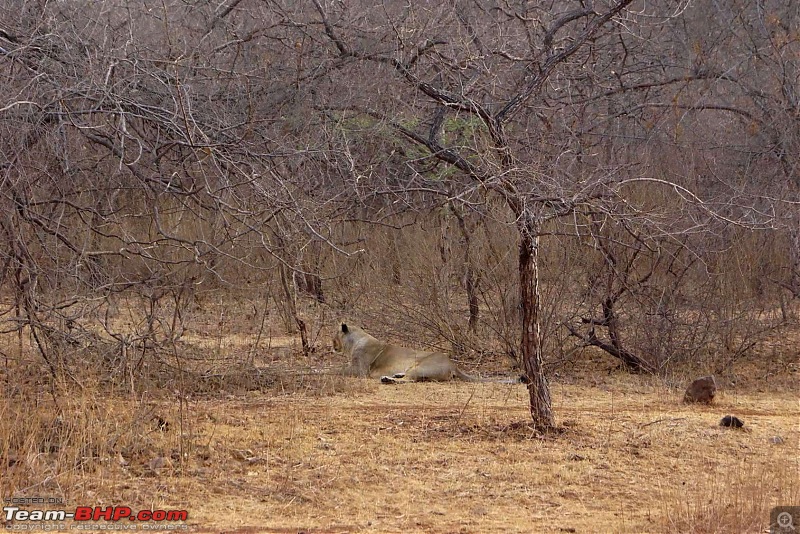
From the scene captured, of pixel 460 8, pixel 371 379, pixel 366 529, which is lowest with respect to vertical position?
pixel 366 529

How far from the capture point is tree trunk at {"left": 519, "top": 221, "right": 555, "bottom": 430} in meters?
7.88

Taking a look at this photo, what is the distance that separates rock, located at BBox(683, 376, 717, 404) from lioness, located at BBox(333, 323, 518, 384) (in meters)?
2.50

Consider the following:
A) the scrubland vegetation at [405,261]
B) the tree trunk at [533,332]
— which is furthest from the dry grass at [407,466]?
the tree trunk at [533,332]

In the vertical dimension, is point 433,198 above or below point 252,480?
above

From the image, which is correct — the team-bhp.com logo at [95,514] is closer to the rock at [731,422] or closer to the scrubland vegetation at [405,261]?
the scrubland vegetation at [405,261]

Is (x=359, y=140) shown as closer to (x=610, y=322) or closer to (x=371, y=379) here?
(x=371, y=379)

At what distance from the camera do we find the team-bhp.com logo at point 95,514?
5660mm

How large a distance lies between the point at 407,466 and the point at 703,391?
3.99m

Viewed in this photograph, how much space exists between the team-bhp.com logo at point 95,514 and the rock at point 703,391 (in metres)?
5.79

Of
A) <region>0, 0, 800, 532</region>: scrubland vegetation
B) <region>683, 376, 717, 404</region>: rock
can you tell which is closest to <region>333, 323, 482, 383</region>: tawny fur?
<region>0, 0, 800, 532</region>: scrubland vegetation

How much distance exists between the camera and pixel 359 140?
9.47 meters

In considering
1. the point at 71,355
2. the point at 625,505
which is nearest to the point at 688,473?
the point at 625,505

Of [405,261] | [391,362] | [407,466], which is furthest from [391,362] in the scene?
[407,466]

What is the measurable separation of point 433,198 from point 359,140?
3.08 metres
